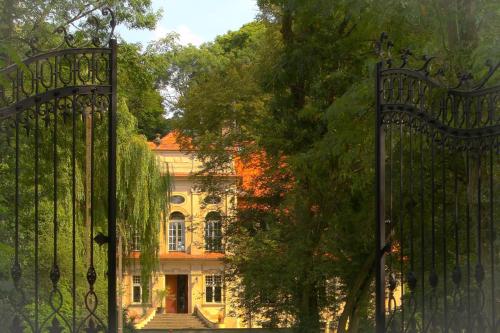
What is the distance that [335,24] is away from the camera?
17219mm

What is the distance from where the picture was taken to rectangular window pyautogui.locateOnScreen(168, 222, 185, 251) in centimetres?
3653

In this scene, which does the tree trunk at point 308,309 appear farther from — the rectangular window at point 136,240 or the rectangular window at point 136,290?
the rectangular window at point 136,290

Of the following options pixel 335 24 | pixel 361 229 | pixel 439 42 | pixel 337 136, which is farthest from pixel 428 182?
pixel 335 24

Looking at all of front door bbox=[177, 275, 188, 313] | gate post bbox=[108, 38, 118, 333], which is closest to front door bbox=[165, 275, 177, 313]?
front door bbox=[177, 275, 188, 313]

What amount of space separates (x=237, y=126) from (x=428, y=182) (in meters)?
10.7

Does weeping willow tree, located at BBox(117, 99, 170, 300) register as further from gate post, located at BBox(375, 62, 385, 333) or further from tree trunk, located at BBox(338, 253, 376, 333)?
gate post, located at BBox(375, 62, 385, 333)

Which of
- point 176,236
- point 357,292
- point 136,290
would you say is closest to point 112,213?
point 357,292

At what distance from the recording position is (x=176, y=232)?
120ft

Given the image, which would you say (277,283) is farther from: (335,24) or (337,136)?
(337,136)

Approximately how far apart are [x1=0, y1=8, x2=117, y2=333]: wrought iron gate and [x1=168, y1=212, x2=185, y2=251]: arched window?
59.0 feet

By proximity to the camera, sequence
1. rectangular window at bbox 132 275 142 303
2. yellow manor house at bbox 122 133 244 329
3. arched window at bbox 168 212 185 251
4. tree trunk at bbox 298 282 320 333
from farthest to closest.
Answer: arched window at bbox 168 212 185 251 < rectangular window at bbox 132 275 142 303 < yellow manor house at bbox 122 133 244 329 < tree trunk at bbox 298 282 320 333

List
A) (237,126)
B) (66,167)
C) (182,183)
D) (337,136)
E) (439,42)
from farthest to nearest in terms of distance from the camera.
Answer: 1. (182,183)
2. (237,126)
3. (66,167)
4. (337,136)
5. (439,42)

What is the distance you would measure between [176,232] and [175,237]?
51 centimetres

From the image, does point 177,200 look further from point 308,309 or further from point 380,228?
point 380,228
